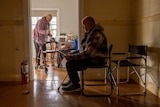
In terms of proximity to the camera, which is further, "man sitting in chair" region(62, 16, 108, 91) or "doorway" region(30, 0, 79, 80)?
"doorway" region(30, 0, 79, 80)

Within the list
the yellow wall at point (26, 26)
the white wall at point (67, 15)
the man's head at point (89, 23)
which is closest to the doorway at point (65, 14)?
the white wall at point (67, 15)

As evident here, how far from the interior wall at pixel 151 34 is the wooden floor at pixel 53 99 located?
9.3 inches

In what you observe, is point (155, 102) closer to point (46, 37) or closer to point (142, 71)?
point (142, 71)

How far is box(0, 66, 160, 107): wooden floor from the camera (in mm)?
2924

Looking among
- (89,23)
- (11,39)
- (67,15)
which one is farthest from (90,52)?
(67,15)

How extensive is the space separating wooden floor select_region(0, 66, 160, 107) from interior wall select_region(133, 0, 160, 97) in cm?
24

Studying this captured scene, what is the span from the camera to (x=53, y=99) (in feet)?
10.2

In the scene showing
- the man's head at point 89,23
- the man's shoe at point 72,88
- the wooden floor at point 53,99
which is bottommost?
the wooden floor at point 53,99

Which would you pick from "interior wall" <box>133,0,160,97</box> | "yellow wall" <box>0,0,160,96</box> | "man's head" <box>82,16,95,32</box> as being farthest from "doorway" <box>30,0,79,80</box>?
"man's head" <box>82,16,95,32</box>

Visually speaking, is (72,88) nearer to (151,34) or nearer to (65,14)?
(151,34)

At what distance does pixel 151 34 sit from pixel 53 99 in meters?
1.79

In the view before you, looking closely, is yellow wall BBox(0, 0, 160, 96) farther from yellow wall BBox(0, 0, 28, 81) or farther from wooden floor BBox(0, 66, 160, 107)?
wooden floor BBox(0, 66, 160, 107)

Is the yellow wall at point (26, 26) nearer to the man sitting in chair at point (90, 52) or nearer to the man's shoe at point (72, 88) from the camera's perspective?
the man sitting in chair at point (90, 52)

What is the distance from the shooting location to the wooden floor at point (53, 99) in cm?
292
